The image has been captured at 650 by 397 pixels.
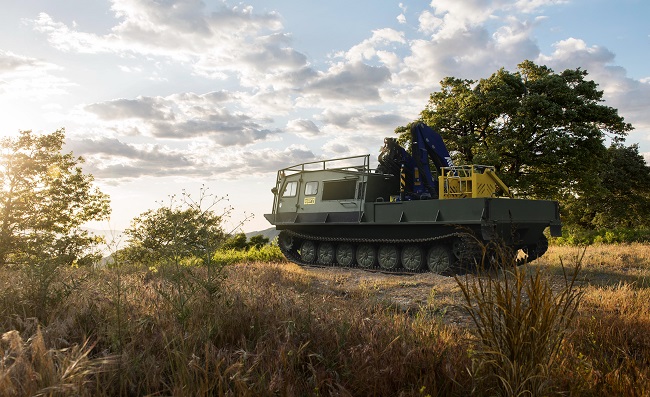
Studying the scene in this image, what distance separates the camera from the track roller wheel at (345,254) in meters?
17.0

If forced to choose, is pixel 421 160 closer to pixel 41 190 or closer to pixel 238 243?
pixel 238 243

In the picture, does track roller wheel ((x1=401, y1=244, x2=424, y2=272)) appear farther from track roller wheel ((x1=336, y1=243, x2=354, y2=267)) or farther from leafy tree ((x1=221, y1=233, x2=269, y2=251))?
leafy tree ((x1=221, y1=233, x2=269, y2=251))

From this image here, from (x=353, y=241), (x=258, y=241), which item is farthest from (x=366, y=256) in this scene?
(x=258, y=241)

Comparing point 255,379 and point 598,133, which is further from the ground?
point 598,133

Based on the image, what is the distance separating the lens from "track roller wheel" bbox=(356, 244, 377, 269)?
1636 cm

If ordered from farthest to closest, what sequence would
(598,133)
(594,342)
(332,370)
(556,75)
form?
(556,75)
(598,133)
(594,342)
(332,370)

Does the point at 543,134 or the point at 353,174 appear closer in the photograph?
the point at 353,174

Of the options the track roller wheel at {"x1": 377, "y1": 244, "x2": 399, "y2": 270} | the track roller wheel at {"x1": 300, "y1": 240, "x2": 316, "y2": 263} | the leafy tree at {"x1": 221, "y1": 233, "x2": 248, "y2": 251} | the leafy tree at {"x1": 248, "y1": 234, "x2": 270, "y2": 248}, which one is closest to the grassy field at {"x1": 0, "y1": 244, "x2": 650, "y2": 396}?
the track roller wheel at {"x1": 377, "y1": 244, "x2": 399, "y2": 270}

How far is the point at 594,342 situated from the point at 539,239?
1128 cm

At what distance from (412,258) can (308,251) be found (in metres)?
4.57

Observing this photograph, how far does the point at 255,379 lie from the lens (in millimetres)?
3482

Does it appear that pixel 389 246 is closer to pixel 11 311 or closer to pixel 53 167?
pixel 11 311

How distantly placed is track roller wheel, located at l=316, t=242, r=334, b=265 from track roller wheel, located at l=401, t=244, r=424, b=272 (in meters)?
3.07

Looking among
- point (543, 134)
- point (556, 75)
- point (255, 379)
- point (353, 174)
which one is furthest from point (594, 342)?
point (556, 75)
